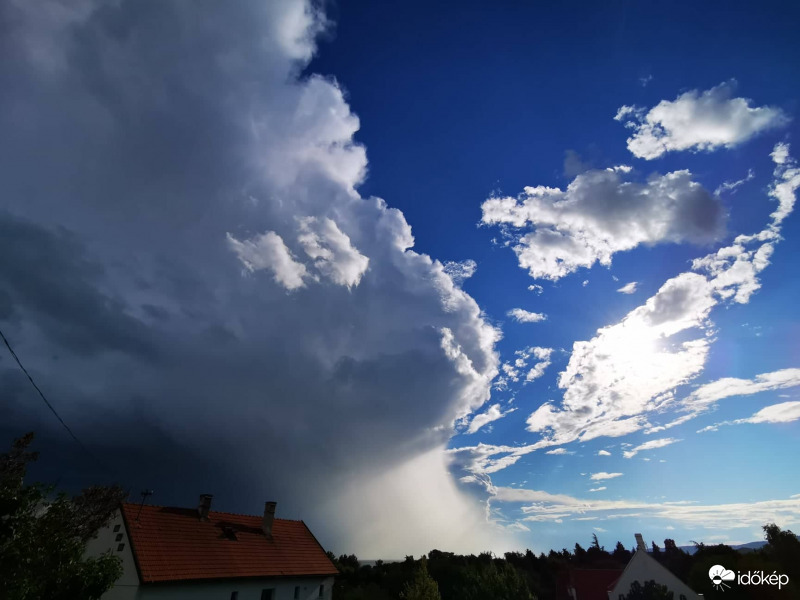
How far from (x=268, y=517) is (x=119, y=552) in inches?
616

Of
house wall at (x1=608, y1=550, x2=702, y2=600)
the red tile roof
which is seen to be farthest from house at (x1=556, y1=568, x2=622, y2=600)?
the red tile roof

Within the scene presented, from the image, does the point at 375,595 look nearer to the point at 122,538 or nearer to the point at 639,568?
the point at 639,568

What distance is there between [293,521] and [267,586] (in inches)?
495

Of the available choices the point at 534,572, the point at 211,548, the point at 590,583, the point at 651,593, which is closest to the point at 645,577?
the point at 590,583

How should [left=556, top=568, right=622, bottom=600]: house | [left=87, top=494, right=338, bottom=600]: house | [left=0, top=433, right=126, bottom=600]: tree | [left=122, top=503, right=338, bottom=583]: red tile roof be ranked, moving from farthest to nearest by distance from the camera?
[left=556, top=568, right=622, bottom=600]: house
[left=122, top=503, right=338, bottom=583]: red tile roof
[left=87, top=494, right=338, bottom=600]: house
[left=0, top=433, right=126, bottom=600]: tree

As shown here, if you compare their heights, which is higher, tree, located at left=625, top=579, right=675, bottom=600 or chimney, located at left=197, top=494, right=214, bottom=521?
chimney, located at left=197, top=494, right=214, bottom=521

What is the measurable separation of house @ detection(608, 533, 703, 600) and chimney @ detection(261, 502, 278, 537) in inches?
1496

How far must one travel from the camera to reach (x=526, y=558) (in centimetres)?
8156

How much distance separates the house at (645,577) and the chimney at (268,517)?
3799 cm

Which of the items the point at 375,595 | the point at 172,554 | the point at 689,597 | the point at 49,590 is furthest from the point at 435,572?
the point at 49,590

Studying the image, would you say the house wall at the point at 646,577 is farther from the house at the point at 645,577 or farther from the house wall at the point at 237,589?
the house wall at the point at 237,589

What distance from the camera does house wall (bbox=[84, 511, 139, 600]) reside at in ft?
86.9

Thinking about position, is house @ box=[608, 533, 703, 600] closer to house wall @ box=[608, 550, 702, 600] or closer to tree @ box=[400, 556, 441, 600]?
house wall @ box=[608, 550, 702, 600]

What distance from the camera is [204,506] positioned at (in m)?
36.5
